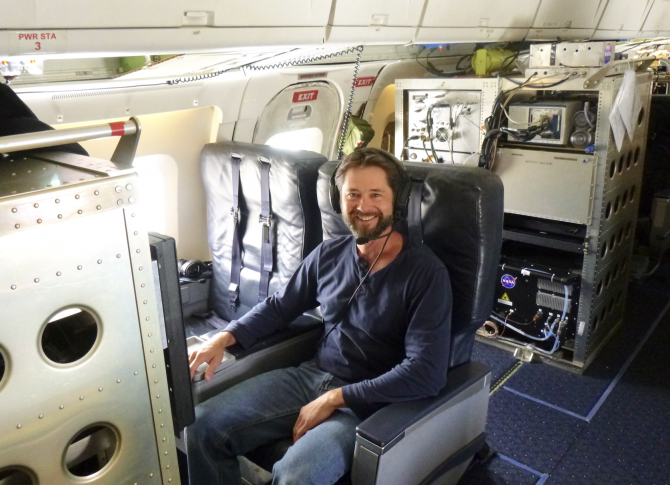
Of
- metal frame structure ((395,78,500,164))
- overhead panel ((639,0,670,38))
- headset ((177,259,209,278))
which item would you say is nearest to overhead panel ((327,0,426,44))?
metal frame structure ((395,78,500,164))

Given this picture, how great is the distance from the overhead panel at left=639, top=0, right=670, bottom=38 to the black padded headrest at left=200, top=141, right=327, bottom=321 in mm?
3843

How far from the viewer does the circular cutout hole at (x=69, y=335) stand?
1552mm

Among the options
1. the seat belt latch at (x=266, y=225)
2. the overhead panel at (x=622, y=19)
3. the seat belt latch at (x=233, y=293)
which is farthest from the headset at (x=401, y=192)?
the overhead panel at (x=622, y=19)

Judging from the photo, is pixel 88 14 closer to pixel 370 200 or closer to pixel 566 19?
pixel 370 200

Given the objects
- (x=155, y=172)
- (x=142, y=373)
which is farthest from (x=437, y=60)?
(x=142, y=373)

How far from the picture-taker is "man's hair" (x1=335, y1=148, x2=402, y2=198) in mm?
2188

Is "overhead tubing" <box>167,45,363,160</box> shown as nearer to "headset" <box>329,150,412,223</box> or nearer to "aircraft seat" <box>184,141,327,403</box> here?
"aircraft seat" <box>184,141,327,403</box>

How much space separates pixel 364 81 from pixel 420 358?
105 inches

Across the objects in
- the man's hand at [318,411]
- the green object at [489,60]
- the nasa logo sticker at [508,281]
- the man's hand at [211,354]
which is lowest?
the nasa logo sticker at [508,281]

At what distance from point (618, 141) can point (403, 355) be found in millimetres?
1944

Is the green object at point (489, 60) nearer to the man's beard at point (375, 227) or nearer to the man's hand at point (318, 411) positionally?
the man's beard at point (375, 227)

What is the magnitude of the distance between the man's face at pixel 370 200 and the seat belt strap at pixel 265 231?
26.9 inches

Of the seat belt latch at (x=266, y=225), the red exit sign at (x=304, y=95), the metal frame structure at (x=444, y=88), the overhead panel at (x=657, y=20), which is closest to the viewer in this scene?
the seat belt latch at (x=266, y=225)

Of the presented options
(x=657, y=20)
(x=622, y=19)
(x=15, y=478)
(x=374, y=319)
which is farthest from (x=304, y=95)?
(x=657, y=20)
